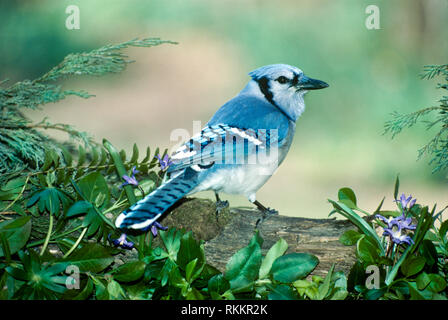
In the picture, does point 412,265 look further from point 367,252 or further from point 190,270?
point 190,270

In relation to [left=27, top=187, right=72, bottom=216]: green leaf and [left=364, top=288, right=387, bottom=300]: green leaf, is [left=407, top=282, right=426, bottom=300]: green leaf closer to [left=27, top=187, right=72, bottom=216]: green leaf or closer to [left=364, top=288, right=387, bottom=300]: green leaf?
[left=364, top=288, right=387, bottom=300]: green leaf

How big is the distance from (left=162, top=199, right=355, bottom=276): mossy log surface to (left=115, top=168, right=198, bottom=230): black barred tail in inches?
3.5

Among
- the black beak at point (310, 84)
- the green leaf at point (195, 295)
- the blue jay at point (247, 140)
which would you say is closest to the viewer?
the green leaf at point (195, 295)

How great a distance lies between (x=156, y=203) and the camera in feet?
3.31

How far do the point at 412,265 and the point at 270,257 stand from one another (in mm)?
289

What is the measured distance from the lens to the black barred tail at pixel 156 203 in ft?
3.12

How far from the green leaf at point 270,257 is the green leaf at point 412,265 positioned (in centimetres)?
25

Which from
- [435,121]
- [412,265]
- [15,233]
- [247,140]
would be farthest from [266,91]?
[15,233]

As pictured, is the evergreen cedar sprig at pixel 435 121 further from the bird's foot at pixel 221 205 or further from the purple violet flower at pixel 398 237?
the bird's foot at pixel 221 205

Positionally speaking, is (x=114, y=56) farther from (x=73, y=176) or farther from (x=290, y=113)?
(x=290, y=113)
